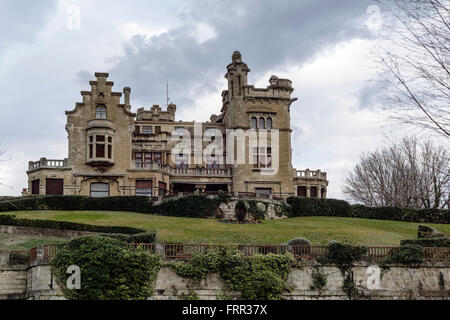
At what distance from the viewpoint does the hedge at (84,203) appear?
4519 centimetres

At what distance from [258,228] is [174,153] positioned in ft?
68.3

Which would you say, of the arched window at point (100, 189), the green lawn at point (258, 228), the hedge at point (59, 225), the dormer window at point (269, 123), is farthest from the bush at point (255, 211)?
the arched window at point (100, 189)

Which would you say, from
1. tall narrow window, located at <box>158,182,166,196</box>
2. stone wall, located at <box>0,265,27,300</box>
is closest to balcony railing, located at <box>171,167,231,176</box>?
tall narrow window, located at <box>158,182,166,196</box>

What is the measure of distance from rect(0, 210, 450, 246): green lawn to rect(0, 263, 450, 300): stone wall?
18.1 feet

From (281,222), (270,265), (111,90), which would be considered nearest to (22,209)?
(111,90)

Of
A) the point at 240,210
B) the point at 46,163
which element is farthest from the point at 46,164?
the point at 240,210

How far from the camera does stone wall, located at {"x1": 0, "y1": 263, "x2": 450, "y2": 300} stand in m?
26.0

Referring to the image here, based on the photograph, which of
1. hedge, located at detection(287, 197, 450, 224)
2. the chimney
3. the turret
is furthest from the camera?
the turret

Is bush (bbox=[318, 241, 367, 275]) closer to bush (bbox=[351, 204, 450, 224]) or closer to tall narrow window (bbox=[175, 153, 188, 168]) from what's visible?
bush (bbox=[351, 204, 450, 224])

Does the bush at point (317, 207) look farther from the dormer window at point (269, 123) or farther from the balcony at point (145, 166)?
the balcony at point (145, 166)

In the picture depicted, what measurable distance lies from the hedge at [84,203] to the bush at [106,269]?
2075cm

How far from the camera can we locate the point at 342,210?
50.3 m

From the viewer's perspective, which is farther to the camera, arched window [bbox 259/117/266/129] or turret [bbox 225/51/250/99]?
turret [bbox 225/51/250/99]
